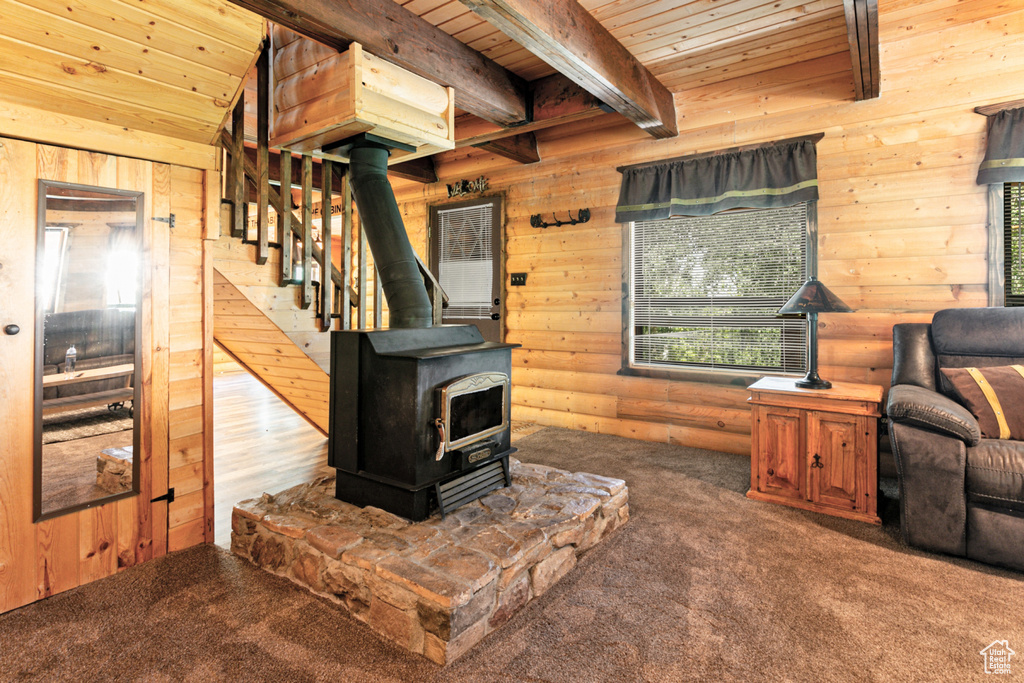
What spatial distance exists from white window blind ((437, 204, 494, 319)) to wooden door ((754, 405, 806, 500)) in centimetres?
274

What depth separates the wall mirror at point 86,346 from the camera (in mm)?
1879

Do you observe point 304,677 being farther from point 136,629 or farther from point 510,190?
point 510,190

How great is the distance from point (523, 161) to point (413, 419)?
3.16 m

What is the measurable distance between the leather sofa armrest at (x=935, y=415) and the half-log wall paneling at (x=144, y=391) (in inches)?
121

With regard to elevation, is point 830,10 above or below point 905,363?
above

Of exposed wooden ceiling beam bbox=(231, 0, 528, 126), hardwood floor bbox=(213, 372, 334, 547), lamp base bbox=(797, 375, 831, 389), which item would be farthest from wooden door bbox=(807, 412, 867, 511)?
hardwood floor bbox=(213, 372, 334, 547)

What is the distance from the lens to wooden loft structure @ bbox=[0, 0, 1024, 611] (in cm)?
182

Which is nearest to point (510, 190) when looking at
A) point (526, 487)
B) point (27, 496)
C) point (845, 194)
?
point (845, 194)

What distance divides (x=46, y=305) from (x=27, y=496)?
0.68 metres

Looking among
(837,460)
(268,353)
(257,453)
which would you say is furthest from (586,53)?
(257,453)

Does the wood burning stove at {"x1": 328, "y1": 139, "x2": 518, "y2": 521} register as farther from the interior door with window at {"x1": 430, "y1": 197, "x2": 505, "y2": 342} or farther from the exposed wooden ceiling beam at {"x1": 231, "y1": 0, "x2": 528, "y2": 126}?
the interior door with window at {"x1": 430, "y1": 197, "x2": 505, "y2": 342}

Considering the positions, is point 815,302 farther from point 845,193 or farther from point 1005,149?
point 1005,149

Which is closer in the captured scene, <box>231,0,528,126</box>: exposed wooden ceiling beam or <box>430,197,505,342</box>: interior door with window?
<box>231,0,528,126</box>: exposed wooden ceiling beam

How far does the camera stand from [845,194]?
3264mm
